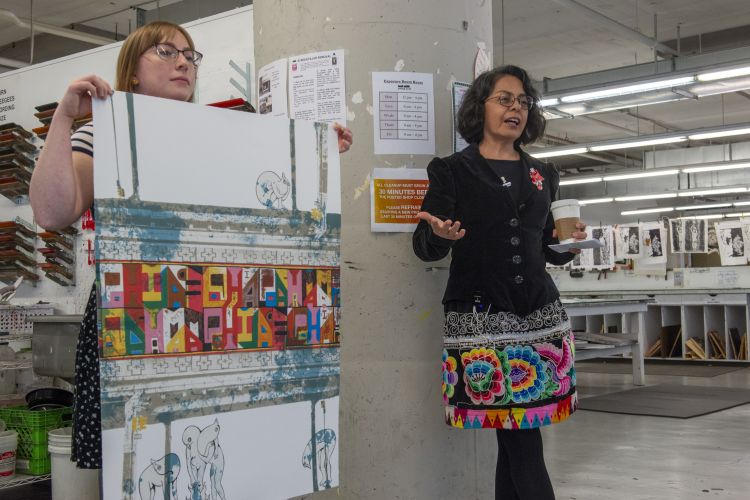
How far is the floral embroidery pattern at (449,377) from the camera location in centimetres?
228

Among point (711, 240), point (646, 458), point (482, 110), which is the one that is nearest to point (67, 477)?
point (482, 110)

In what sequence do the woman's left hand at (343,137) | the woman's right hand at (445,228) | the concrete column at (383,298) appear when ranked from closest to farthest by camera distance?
the woman's left hand at (343,137) → the woman's right hand at (445,228) → the concrete column at (383,298)

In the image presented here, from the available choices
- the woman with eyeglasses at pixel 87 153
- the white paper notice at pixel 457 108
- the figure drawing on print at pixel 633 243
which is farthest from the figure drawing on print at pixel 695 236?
the woman with eyeglasses at pixel 87 153

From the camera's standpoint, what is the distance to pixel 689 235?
10.7 meters

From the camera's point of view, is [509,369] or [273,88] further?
[273,88]

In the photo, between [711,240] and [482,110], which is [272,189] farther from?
[711,240]

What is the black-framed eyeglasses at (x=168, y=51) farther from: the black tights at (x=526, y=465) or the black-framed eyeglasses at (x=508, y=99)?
the black tights at (x=526, y=465)

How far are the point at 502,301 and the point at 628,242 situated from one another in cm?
906

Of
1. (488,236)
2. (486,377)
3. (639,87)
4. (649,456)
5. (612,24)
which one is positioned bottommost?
(649,456)

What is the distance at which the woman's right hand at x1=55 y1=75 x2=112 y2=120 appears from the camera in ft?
4.89

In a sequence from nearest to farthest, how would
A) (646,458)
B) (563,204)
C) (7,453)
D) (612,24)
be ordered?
(563,204)
(7,453)
(646,458)
(612,24)

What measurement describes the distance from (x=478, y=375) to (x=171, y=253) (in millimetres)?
989

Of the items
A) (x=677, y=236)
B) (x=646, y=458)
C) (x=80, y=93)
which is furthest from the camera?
(x=677, y=236)

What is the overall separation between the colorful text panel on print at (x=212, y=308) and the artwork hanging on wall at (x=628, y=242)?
31.1ft
